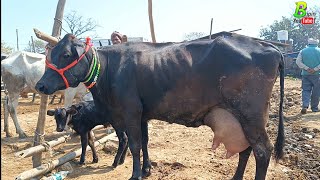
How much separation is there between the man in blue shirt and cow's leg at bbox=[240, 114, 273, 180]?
7046 millimetres

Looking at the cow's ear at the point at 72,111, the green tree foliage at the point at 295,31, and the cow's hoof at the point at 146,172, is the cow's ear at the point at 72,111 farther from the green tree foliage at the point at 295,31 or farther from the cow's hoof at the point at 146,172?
the green tree foliage at the point at 295,31

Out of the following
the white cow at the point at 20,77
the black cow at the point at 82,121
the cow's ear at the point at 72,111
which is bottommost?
the black cow at the point at 82,121

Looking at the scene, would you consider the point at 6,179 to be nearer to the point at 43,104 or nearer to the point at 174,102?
the point at 43,104

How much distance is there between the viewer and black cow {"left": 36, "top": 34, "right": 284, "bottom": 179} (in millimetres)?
3787

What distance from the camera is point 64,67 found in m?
4.02

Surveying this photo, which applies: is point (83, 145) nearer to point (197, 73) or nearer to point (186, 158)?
point (186, 158)

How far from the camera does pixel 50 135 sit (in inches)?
315

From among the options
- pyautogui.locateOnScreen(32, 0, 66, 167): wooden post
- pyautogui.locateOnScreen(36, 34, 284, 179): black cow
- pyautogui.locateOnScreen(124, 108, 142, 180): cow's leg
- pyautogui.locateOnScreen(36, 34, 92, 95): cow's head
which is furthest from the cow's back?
pyautogui.locateOnScreen(32, 0, 66, 167): wooden post

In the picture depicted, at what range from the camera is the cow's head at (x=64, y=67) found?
4.01 m

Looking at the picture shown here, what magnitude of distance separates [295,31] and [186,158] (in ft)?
117

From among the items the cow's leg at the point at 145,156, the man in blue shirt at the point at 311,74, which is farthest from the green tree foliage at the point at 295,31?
the cow's leg at the point at 145,156

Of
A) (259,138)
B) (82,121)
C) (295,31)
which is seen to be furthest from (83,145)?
(295,31)

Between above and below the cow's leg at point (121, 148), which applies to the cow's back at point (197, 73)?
above

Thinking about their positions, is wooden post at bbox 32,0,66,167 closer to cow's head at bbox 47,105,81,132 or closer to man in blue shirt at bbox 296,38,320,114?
cow's head at bbox 47,105,81,132
